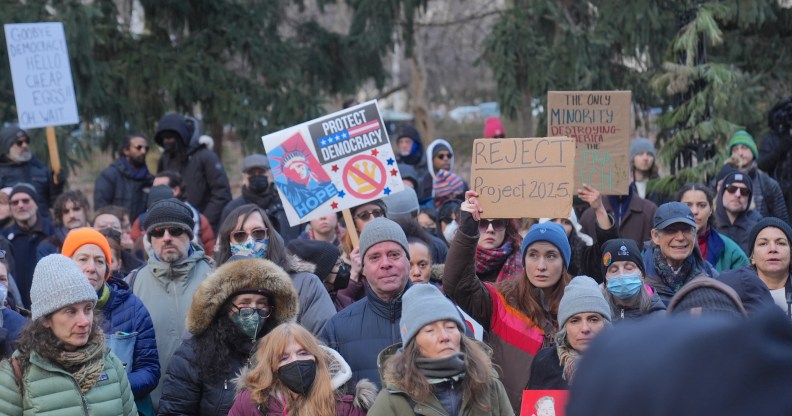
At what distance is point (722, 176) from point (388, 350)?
5.46 m

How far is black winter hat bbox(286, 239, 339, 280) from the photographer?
7305 millimetres

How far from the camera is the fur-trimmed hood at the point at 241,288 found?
227 inches

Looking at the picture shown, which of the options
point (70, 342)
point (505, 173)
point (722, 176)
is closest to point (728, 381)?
point (70, 342)

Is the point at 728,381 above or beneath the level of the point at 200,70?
beneath

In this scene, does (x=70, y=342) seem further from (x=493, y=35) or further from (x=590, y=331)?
(x=493, y=35)

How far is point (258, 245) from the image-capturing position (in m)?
6.73

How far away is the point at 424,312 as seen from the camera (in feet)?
16.2

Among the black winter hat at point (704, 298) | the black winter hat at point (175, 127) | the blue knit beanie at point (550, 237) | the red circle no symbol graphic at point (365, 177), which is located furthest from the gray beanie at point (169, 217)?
the black winter hat at point (175, 127)

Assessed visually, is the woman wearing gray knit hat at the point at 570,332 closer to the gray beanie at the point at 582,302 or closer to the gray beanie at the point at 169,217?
the gray beanie at the point at 582,302

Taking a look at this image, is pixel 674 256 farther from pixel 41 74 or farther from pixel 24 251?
pixel 41 74

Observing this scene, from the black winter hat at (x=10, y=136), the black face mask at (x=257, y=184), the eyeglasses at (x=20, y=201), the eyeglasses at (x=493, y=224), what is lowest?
the eyeglasses at (x=493, y=224)

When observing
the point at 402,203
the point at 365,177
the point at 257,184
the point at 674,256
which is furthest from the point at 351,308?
the point at 257,184

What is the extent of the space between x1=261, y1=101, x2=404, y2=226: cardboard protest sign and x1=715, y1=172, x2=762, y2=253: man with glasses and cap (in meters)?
2.97

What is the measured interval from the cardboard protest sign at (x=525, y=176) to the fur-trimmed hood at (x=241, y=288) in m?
1.36
